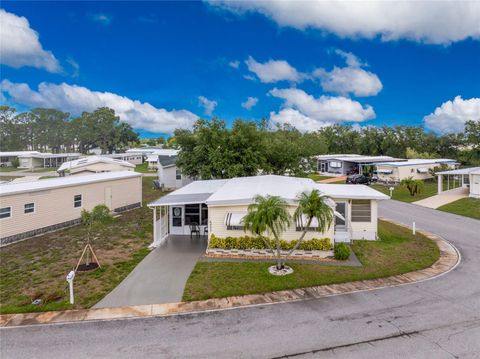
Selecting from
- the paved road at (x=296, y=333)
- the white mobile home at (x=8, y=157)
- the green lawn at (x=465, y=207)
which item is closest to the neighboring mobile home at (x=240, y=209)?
the paved road at (x=296, y=333)

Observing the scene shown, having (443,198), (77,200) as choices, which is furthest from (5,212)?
(443,198)

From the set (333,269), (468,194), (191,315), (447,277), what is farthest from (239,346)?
(468,194)

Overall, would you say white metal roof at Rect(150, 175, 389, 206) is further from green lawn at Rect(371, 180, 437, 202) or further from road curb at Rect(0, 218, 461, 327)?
green lawn at Rect(371, 180, 437, 202)

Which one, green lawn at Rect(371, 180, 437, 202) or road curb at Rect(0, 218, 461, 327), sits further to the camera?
green lawn at Rect(371, 180, 437, 202)

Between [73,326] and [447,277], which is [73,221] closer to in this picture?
[73,326]

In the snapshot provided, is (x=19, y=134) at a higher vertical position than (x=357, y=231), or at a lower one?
higher

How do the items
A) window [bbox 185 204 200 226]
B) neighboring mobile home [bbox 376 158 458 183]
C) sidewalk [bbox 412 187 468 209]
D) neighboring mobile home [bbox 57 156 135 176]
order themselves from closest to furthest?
window [bbox 185 204 200 226], sidewalk [bbox 412 187 468 209], neighboring mobile home [bbox 376 158 458 183], neighboring mobile home [bbox 57 156 135 176]

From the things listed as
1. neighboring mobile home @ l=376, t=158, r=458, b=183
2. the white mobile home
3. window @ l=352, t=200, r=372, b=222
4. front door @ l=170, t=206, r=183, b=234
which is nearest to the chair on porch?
front door @ l=170, t=206, r=183, b=234

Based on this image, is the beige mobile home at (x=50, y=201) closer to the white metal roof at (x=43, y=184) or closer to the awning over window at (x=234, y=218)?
the white metal roof at (x=43, y=184)
